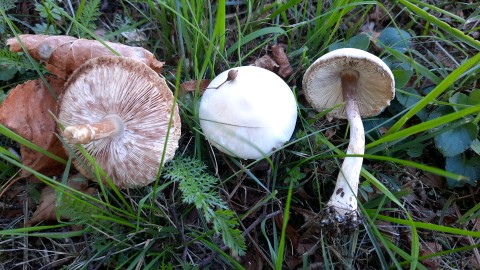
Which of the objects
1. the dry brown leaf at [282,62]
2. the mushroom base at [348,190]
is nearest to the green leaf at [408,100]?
the mushroom base at [348,190]

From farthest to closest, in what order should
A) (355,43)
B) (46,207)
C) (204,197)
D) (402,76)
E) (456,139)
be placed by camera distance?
(355,43), (402,76), (456,139), (46,207), (204,197)

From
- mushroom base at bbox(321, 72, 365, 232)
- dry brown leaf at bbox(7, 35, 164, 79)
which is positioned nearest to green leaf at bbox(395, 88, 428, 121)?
mushroom base at bbox(321, 72, 365, 232)

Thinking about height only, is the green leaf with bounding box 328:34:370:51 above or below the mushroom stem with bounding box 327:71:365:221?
above

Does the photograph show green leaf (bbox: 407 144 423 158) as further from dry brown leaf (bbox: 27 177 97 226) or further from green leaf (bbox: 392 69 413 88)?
dry brown leaf (bbox: 27 177 97 226)

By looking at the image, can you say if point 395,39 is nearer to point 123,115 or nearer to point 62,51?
point 123,115

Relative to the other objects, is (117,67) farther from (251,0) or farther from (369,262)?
(369,262)

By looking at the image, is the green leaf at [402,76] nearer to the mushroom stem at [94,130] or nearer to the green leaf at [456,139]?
the green leaf at [456,139]

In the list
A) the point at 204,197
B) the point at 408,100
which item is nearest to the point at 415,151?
the point at 408,100

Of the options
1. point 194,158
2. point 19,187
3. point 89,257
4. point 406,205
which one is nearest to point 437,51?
point 406,205
